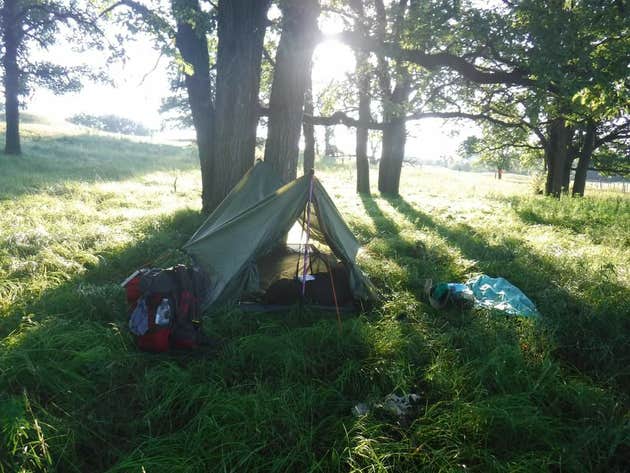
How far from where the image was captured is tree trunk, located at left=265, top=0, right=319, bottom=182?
5781mm

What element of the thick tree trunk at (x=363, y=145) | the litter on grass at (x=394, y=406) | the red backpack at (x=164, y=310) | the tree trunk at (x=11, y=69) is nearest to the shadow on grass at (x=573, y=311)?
the litter on grass at (x=394, y=406)

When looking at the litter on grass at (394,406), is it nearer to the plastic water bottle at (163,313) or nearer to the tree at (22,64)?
the plastic water bottle at (163,313)

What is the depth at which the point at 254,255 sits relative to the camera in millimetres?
3982

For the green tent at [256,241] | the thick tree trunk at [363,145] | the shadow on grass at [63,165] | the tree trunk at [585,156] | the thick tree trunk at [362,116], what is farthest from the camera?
the tree trunk at [585,156]

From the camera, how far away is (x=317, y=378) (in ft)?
9.56

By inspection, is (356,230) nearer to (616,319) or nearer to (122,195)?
(616,319)

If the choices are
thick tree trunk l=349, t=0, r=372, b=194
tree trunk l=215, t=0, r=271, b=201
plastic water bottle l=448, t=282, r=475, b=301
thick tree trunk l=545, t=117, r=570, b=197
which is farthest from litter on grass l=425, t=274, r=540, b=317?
thick tree trunk l=545, t=117, r=570, b=197

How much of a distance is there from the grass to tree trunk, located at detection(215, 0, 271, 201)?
2002mm

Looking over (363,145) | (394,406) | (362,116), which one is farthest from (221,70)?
(363,145)

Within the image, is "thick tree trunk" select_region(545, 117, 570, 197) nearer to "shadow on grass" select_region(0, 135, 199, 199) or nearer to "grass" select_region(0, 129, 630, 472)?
"grass" select_region(0, 129, 630, 472)

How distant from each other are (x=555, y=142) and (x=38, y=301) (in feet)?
57.5

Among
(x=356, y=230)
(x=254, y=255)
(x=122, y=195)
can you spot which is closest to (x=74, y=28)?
(x=122, y=195)

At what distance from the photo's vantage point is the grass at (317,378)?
2.17m

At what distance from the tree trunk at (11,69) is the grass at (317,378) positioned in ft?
38.2
